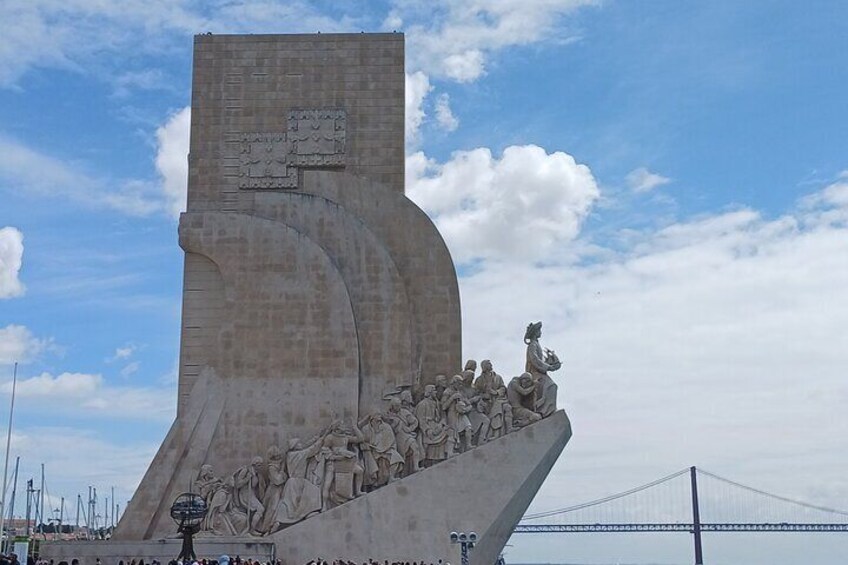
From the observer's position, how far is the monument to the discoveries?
57.0ft

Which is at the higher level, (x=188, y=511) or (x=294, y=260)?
(x=294, y=260)

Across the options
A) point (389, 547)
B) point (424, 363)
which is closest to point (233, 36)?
point (424, 363)

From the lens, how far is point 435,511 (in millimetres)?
17312

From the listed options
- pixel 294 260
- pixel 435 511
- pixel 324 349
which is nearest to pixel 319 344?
pixel 324 349

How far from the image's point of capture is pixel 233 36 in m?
20.5

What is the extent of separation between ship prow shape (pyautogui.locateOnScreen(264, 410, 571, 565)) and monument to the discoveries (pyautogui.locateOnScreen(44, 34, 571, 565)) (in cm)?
3

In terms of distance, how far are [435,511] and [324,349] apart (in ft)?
11.3

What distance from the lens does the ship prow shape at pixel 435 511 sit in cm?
1709

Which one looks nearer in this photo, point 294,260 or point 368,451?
point 368,451

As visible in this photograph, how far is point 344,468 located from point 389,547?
145 cm

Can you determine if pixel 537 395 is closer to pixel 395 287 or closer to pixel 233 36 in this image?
pixel 395 287

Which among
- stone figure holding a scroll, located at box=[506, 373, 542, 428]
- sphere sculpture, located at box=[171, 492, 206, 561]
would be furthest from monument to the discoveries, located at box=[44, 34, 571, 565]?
sphere sculpture, located at box=[171, 492, 206, 561]

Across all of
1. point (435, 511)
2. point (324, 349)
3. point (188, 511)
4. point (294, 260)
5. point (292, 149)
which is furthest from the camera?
point (292, 149)

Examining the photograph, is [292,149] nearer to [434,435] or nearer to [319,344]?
[319,344]
